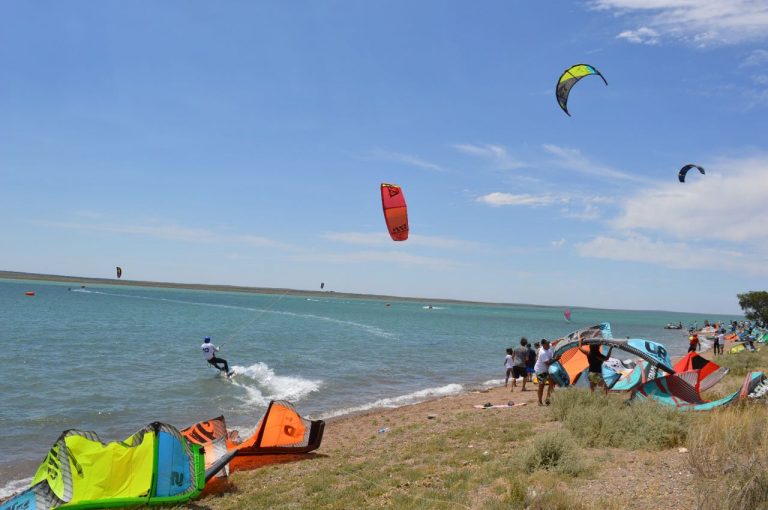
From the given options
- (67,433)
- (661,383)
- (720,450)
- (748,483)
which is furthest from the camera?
(661,383)

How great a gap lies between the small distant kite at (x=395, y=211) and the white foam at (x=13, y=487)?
903cm

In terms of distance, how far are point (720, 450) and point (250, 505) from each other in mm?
5551

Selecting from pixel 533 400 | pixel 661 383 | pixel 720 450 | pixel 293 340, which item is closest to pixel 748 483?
pixel 720 450

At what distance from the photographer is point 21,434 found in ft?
39.3

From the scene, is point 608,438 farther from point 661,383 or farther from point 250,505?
point 250,505

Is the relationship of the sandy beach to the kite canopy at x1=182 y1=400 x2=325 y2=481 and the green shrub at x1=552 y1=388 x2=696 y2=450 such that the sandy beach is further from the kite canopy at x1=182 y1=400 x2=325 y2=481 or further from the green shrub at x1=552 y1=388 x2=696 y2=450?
the kite canopy at x1=182 y1=400 x2=325 y2=481

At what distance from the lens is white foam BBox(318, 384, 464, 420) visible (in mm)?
15648

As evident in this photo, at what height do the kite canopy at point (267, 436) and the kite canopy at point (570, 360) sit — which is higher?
the kite canopy at point (570, 360)

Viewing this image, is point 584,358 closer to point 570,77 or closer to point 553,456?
point 570,77

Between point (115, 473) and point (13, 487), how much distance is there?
3.59 meters

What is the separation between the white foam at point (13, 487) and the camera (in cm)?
866

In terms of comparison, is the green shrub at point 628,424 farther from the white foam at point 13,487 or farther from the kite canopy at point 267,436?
the white foam at point 13,487

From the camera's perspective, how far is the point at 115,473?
6.96 metres

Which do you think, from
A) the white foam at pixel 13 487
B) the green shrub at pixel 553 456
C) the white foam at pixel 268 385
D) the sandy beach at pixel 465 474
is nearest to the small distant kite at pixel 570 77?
the sandy beach at pixel 465 474
